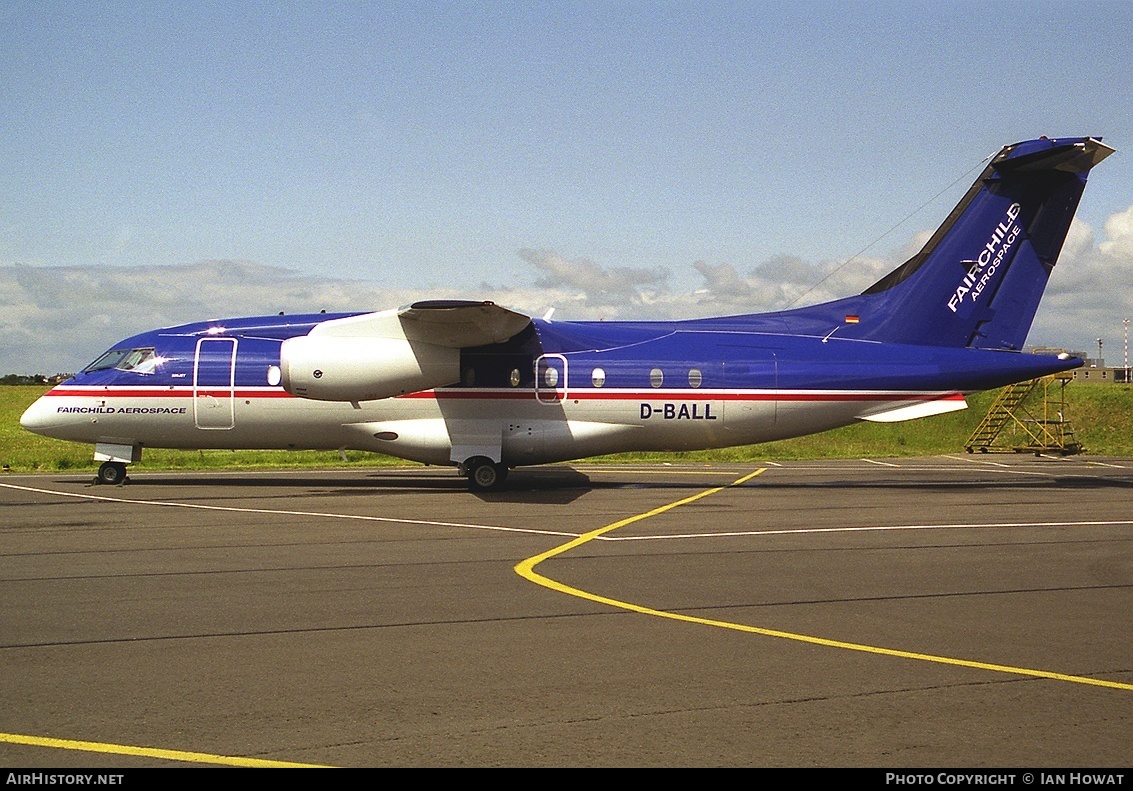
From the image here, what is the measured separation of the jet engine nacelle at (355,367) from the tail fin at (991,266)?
9.84 metres

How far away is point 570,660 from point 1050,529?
10824mm

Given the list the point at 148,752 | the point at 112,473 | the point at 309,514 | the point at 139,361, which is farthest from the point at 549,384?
the point at 148,752

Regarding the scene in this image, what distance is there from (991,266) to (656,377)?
25.9ft

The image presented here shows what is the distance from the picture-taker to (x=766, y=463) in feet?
110

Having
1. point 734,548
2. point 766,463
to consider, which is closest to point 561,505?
point 734,548

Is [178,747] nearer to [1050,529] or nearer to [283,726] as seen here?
[283,726]

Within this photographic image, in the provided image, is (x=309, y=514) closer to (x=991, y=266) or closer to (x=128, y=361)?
(x=128, y=361)

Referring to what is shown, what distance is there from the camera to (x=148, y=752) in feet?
17.9

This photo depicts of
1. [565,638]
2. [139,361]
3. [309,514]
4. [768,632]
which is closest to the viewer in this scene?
[565,638]

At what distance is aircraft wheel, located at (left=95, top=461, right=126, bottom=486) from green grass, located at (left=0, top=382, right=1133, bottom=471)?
692cm

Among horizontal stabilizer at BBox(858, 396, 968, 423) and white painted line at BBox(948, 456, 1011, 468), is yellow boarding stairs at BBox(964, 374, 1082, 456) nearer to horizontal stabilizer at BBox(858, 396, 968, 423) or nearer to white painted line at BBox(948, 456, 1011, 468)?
white painted line at BBox(948, 456, 1011, 468)

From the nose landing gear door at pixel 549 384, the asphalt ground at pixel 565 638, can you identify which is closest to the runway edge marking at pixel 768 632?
the asphalt ground at pixel 565 638

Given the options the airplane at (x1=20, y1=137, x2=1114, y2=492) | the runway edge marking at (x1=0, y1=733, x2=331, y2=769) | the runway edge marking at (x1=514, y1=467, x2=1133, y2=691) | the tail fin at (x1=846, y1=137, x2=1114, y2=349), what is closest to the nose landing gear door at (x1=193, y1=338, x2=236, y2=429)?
the airplane at (x1=20, y1=137, x2=1114, y2=492)

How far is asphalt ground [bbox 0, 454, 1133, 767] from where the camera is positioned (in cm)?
573
